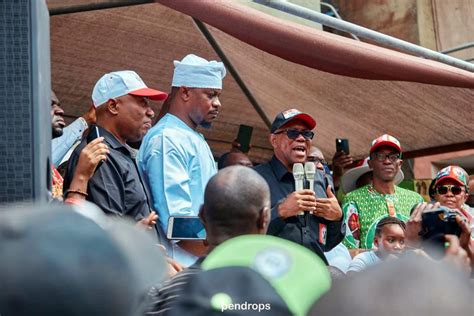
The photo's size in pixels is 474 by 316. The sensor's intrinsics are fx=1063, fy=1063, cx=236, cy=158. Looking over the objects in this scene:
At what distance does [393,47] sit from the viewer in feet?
21.4

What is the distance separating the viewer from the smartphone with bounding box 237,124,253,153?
7718 millimetres

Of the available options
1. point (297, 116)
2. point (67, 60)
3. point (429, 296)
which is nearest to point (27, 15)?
point (297, 116)

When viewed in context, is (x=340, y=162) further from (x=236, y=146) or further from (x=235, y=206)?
(x=235, y=206)

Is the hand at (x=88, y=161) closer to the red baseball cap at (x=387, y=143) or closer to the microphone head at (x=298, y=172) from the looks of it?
the microphone head at (x=298, y=172)

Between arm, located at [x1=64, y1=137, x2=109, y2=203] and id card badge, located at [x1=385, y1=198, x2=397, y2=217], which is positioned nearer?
arm, located at [x1=64, y1=137, x2=109, y2=203]

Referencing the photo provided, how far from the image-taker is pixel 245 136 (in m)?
7.83

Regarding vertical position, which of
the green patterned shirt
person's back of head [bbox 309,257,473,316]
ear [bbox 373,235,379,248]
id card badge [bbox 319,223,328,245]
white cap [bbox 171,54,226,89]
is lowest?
ear [bbox 373,235,379,248]

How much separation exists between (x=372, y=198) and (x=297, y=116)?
48.2 inches

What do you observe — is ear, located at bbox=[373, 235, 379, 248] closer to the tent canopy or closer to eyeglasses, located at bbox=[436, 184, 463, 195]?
the tent canopy

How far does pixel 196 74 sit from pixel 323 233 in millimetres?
1069

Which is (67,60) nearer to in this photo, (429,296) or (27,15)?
(27,15)

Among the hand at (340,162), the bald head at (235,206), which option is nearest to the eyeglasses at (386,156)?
the hand at (340,162)

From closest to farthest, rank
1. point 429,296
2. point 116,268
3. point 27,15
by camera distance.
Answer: point 429,296 < point 116,268 < point 27,15

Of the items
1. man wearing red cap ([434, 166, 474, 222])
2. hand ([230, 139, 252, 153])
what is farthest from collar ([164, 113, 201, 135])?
man wearing red cap ([434, 166, 474, 222])
